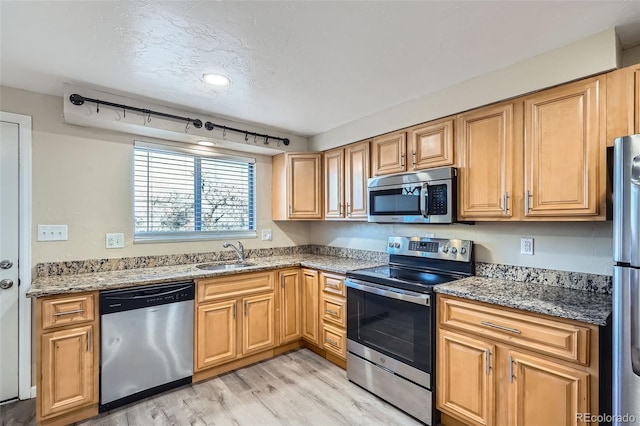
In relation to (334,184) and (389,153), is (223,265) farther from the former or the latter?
(389,153)

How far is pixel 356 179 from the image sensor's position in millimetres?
3062

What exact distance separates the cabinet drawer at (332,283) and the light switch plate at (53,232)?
211cm

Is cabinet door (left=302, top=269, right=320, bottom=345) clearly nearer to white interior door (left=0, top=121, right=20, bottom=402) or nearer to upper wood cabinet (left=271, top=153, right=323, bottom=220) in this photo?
upper wood cabinet (left=271, top=153, right=323, bottom=220)

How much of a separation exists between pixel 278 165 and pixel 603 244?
289 centimetres

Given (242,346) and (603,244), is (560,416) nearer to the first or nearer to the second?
(603,244)

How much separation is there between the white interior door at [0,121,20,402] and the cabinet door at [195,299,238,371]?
1.26m

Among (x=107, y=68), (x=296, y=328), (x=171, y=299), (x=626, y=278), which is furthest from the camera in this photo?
(x=296, y=328)

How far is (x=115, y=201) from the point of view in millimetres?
2688

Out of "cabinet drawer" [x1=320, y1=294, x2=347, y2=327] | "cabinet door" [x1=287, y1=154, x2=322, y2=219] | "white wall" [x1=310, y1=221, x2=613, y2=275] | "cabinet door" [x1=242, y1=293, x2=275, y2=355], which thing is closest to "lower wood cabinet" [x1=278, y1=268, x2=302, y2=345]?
"cabinet door" [x1=242, y1=293, x2=275, y2=355]

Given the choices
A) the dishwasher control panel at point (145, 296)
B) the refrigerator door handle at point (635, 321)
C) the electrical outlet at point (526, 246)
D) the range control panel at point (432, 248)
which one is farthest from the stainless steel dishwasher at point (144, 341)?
the refrigerator door handle at point (635, 321)

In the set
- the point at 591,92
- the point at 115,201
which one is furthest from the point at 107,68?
the point at 591,92

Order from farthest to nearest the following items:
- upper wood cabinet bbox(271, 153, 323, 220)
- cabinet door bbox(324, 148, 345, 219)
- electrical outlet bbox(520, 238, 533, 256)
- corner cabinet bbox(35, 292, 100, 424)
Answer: upper wood cabinet bbox(271, 153, 323, 220) → cabinet door bbox(324, 148, 345, 219) → electrical outlet bbox(520, 238, 533, 256) → corner cabinet bbox(35, 292, 100, 424)

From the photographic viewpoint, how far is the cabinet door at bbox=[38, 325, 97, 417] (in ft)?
6.37

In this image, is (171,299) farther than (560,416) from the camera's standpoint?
Yes
